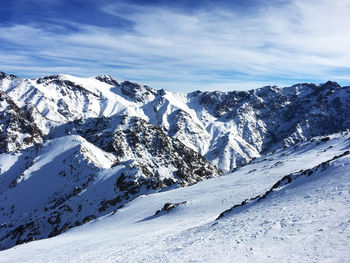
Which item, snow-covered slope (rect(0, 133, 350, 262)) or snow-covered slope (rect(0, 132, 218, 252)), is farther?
snow-covered slope (rect(0, 132, 218, 252))

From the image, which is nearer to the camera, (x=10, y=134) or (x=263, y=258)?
(x=263, y=258)

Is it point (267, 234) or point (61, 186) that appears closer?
point (267, 234)

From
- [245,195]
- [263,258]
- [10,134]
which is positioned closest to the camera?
[263,258]

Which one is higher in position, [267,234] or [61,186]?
[267,234]

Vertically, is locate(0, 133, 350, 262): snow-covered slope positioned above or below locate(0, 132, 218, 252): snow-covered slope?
above

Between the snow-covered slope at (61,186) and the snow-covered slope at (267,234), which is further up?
the snow-covered slope at (267,234)

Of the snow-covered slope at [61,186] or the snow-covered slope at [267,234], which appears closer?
the snow-covered slope at [267,234]

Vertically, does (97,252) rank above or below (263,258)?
below

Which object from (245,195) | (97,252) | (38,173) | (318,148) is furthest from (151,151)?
(97,252)

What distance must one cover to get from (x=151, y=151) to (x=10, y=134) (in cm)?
10567

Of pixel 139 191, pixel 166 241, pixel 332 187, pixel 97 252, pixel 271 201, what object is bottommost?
pixel 139 191

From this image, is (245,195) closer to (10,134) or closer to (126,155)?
(126,155)

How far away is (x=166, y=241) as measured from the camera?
19750 mm

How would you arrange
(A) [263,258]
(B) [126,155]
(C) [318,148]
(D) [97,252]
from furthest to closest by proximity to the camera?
(B) [126,155]
(C) [318,148]
(D) [97,252]
(A) [263,258]
